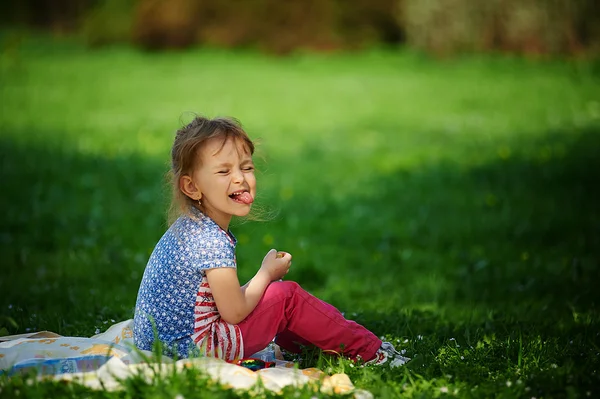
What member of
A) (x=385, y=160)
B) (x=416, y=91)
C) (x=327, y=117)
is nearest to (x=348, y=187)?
(x=385, y=160)

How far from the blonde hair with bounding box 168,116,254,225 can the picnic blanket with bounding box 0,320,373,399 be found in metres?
0.66

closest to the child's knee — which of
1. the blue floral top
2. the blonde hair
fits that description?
the blue floral top

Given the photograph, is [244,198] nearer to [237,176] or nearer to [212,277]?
[237,176]

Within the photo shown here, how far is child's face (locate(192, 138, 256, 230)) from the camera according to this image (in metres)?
3.58

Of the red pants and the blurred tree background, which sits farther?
the blurred tree background

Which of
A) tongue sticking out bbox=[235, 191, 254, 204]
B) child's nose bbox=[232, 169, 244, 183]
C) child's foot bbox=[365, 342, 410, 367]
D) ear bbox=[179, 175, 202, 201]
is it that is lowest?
child's foot bbox=[365, 342, 410, 367]

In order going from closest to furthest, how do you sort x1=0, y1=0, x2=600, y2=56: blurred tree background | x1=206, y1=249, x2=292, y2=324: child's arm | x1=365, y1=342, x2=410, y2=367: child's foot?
x1=206, y1=249, x2=292, y2=324: child's arm
x1=365, y1=342, x2=410, y2=367: child's foot
x1=0, y1=0, x2=600, y2=56: blurred tree background

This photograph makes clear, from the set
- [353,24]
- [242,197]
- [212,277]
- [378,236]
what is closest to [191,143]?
[242,197]

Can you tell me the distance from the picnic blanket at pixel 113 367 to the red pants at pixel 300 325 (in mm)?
155

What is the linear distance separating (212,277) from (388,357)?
0.90 m

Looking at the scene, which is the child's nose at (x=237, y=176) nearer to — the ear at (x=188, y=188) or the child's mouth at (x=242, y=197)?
the child's mouth at (x=242, y=197)

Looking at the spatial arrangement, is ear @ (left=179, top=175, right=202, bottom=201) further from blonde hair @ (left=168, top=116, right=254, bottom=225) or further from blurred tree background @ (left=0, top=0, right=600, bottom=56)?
blurred tree background @ (left=0, top=0, right=600, bottom=56)

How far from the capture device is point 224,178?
3.58 m

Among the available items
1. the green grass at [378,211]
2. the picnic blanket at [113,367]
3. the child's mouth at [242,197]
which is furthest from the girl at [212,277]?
the green grass at [378,211]
